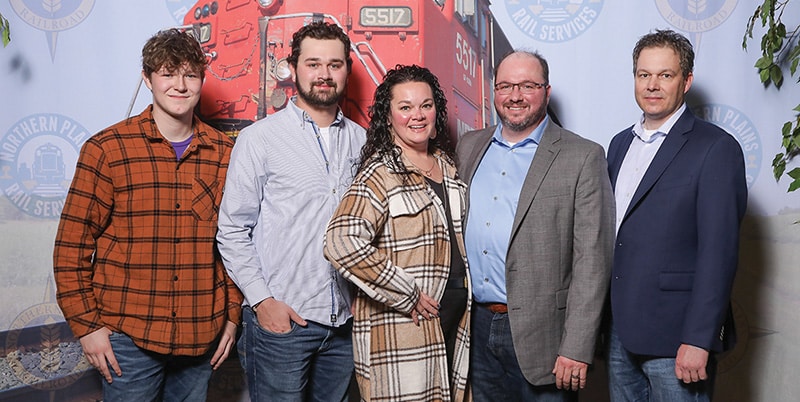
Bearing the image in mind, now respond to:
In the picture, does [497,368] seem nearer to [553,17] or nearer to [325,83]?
[325,83]

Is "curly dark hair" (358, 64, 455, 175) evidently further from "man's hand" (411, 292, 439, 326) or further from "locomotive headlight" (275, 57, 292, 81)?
"locomotive headlight" (275, 57, 292, 81)

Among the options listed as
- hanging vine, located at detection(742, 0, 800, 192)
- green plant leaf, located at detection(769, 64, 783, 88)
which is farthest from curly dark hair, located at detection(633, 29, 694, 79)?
green plant leaf, located at detection(769, 64, 783, 88)

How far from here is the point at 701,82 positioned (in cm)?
273

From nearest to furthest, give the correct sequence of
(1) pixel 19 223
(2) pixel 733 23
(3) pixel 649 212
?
1. (3) pixel 649 212
2. (2) pixel 733 23
3. (1) pixel 19 223

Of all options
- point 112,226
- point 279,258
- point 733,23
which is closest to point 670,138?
point 733,23

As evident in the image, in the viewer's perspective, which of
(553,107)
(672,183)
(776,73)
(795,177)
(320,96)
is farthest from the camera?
(553,107)

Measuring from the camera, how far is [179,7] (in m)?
2.89

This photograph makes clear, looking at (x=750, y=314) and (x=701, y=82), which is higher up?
(x=701, y=82)

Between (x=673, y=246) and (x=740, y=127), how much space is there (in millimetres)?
1100

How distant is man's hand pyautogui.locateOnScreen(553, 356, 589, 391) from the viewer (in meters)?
2.01

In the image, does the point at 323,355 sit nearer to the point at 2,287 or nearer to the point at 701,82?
the point at 2,287

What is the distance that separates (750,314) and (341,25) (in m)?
2.33

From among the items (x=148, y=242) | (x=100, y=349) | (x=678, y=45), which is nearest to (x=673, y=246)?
(x=678, y=45)

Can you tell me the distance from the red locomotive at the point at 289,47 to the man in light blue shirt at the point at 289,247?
51cm
